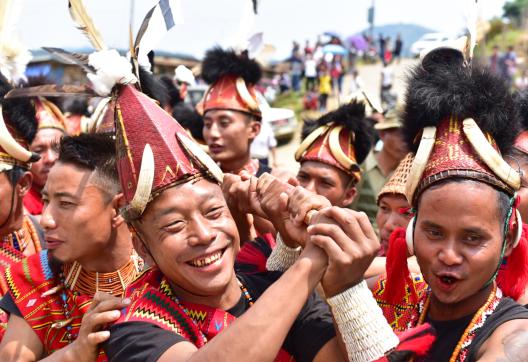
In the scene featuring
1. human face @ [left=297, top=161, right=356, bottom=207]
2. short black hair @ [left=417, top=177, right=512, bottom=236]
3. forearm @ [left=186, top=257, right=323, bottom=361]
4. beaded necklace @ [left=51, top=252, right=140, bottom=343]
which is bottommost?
human face @ [left=297, top=161, right=356, bottom=207]

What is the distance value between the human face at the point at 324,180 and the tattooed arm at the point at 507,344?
2572 mm

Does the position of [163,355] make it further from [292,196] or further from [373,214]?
[373,214]

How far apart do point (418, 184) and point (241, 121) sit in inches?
138

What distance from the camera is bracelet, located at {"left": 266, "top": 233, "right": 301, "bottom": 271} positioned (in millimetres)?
2426

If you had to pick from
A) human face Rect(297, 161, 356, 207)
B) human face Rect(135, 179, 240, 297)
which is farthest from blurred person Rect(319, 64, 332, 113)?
human face Rect(135, 179, 240, 297)

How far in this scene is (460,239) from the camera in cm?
228

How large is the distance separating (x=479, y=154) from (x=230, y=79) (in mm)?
3806

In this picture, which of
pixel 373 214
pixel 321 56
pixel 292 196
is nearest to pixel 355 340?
pixel 292 196

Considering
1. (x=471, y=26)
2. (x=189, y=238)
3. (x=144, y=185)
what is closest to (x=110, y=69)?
(x=144, y=185)

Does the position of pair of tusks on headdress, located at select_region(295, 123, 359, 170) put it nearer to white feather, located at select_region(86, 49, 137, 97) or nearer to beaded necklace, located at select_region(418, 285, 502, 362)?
beaded necklace, located at select_region(418, 285, 502, 362)

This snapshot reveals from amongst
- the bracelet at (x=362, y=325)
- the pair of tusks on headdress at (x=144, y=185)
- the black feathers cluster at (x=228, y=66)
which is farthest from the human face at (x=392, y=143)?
the bracelet at (x=362, y=325)

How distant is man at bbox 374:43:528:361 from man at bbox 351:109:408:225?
3.39 metres

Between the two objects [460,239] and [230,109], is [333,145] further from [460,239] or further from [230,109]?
[460,239]

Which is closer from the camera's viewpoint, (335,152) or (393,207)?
(393,207)
